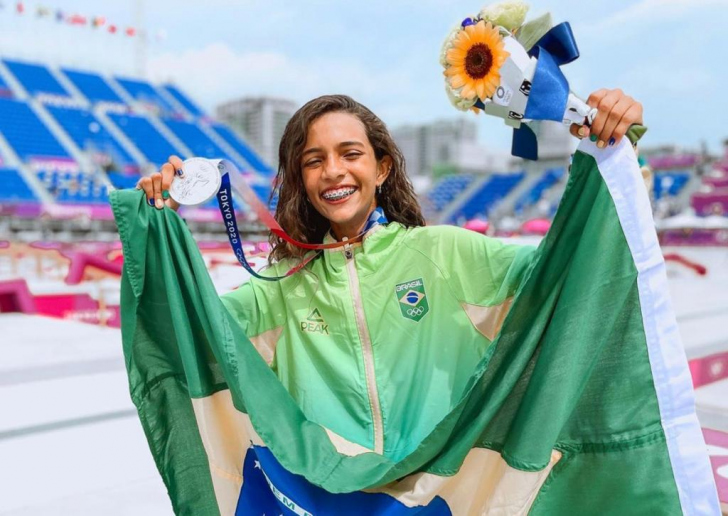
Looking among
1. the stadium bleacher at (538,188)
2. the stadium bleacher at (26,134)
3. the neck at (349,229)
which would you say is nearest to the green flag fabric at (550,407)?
the neck at (349,229)

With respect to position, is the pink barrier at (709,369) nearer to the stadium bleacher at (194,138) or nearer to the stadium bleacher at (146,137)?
the stadium bleacher at (146,137)

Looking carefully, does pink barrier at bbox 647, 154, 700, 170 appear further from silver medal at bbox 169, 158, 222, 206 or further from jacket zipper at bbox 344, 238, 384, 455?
silver medal at bbox 169, 158, 222, 206

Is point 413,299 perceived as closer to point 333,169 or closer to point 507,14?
point 333,169

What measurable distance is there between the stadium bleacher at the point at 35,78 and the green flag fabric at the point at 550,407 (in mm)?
32186

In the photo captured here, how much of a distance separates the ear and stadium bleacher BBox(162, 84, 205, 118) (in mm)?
34544

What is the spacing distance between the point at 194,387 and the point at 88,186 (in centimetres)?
2609

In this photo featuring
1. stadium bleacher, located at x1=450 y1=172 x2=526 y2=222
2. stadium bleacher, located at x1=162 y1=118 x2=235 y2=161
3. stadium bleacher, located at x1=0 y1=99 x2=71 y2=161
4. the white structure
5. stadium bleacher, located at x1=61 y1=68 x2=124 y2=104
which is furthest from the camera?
the white structure

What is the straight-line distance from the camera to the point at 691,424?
1.25 metres

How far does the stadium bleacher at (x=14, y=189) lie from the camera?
22844 millimetres

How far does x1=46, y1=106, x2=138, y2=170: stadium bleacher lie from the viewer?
88.4 ft

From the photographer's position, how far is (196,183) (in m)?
1.62

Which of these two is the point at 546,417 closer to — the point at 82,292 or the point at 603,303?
the point at 603,303

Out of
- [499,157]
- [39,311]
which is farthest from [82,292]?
[499,157]

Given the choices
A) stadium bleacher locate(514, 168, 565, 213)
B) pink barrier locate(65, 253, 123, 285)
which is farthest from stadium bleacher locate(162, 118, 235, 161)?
pink barrier locate(65, 253, 123, 285)
